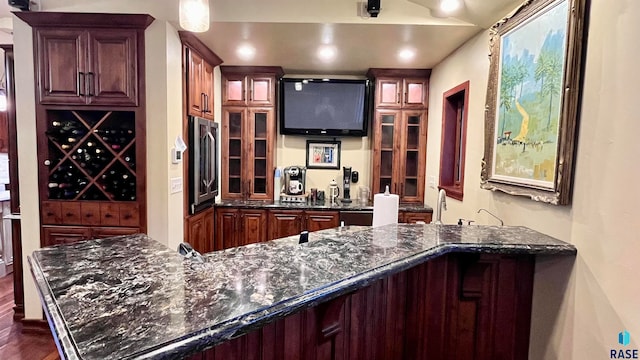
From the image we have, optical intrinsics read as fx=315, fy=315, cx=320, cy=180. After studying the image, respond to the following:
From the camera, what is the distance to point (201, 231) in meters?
3.43

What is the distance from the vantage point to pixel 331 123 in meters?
4.14

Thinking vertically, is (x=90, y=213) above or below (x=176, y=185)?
below

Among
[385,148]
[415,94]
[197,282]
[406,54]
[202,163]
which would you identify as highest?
[406,54]

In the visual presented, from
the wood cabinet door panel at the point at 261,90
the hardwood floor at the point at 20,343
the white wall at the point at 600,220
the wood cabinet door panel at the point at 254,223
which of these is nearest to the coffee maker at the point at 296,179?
the wood cabinet door panel at the point at 254,223

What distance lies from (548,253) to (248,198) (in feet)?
10.8

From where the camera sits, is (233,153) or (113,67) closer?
(113,67)

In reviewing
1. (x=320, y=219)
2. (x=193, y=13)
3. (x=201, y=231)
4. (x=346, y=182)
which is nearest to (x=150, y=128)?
(x=201, y=231)

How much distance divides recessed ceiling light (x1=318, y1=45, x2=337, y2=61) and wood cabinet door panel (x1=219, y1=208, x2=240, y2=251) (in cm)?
204

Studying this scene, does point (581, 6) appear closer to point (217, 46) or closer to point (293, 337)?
point (293, 337)

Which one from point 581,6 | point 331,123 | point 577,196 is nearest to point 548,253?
point 577,196

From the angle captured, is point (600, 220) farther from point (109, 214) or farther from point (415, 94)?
point (109, 214)

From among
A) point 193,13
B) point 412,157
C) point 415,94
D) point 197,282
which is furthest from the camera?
point 412,157

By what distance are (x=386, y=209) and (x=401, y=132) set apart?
2175 mm

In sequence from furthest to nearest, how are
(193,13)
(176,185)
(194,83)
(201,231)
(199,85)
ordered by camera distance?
(201,231) < (199,85) < (194,83) < (176,185) < (193,13)
